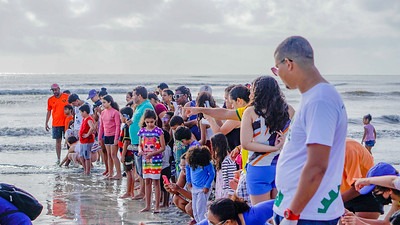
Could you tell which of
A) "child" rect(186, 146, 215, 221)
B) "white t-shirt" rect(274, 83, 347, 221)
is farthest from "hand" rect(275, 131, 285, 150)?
"white t-shirt" rect(274, 83, 347, 221)

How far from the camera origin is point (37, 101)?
129ft

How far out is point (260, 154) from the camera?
18.0ft

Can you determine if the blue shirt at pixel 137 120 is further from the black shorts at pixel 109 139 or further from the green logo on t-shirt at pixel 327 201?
the green logo on t-shirt at pixel 327 201

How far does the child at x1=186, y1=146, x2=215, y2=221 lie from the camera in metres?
7.05

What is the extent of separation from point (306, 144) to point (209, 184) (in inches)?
164

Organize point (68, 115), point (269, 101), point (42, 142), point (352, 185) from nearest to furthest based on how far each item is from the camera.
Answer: point (352, 185) < point (269, 101) < point (68, 115) < point (42, 142)

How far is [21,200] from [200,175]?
8.72 feet

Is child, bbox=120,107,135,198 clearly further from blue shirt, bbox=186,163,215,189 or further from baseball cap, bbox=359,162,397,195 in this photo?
baseball cap, bbox=359,162,397,195

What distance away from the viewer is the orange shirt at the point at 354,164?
4.84 metres

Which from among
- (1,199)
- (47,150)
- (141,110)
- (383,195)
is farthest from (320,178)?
(47,150)

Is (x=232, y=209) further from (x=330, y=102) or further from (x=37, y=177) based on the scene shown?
(x=37, y=177)

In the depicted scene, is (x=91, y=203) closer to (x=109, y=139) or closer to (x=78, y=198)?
(x=78, y=198)

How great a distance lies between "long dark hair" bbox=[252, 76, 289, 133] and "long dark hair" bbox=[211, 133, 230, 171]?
4.84 ft

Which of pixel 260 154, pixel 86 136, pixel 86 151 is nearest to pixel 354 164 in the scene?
pixel 260 154
